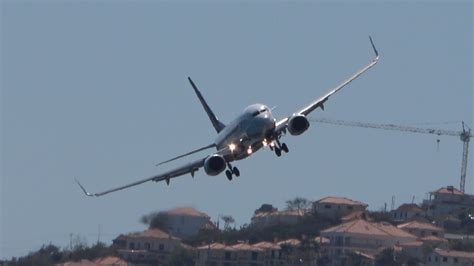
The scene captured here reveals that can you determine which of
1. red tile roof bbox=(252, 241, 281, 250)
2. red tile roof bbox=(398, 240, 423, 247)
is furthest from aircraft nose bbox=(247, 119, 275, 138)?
red tile roof bbox=(398, 240, 423, 247)

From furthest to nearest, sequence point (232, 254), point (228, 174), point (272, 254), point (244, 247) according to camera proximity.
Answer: point (272, 254)
point (244, 247)
point (232, 254)
point (228, 174)

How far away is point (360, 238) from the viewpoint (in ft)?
626

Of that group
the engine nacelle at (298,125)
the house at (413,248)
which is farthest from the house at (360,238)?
the engine nacelle at (298,125)

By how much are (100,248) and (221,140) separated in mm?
65425

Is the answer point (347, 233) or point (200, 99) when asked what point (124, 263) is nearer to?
point (347, 233)

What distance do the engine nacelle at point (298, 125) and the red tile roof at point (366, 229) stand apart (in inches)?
3574

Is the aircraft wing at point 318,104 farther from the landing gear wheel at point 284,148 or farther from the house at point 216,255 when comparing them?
the house at point 216,255

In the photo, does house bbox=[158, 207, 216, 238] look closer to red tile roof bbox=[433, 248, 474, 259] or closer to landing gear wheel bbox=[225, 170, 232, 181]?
red tile roof bbox=[433, 248, 474, 259]

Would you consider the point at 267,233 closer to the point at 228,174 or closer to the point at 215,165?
the point at 228,174

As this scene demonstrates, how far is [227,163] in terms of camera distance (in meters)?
102

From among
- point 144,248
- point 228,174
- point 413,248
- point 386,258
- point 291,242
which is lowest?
point 228,174

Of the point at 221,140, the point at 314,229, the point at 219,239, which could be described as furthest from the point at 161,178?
the point at 314,229

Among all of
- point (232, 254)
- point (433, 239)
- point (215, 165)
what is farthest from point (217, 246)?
point (215, 165)

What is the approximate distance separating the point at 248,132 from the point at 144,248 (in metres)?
72.3
